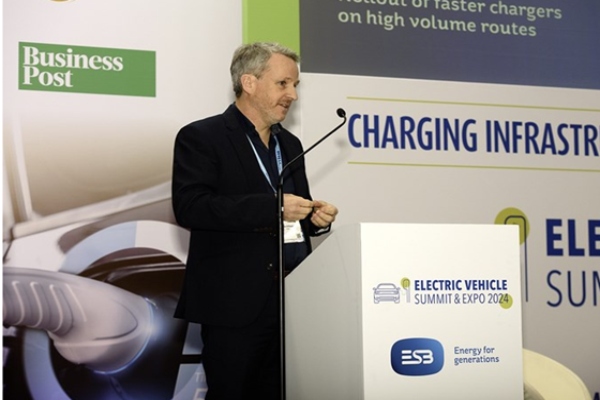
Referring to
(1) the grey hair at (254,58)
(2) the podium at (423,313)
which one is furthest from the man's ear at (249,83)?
(2) the podium at (423,313)

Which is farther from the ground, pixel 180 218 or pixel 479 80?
pixel 479 80

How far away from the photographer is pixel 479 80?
438cm

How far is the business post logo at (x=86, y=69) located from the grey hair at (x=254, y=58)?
76 cm

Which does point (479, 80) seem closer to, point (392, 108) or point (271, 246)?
point (392, 108)

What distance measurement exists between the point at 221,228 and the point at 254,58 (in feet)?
2.48

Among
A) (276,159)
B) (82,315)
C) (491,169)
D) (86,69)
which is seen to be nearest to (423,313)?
(276,159)

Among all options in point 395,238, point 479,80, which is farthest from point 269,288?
point 479,80

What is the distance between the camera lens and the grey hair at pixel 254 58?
312cm

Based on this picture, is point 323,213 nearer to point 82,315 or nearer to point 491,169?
point 82,315

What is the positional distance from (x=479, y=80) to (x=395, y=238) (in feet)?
8.25

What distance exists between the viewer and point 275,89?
3084 millimetres

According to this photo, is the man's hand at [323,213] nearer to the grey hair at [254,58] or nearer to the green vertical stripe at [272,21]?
the grey hair at [254,58]

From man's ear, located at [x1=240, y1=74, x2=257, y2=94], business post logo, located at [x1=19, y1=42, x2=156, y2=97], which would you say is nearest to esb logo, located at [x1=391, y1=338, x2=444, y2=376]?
man's ear, located at [x1=240, y1=74, x2=257, y2=94]

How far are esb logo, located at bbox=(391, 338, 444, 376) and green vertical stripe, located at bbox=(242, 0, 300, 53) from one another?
2.25m
